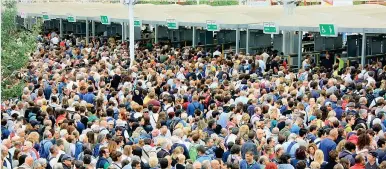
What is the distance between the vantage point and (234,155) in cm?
1215

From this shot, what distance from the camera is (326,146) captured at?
12.7 metres

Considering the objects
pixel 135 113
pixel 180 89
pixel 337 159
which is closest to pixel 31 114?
pixel 135 113

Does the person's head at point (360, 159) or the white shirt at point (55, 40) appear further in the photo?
the white shirt at point (55, 40)

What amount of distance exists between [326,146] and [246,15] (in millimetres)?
17316

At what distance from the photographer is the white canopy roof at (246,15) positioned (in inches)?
952

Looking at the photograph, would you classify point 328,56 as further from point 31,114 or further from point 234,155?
point 234,155

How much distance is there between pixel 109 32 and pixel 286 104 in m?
24.8

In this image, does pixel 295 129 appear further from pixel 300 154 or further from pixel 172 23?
pixel 172 23

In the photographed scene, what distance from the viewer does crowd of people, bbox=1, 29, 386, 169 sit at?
12.1m

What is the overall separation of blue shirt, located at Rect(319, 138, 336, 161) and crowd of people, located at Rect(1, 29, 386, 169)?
0.02m

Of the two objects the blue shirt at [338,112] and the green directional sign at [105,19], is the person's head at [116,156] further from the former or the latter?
the green directional sign at [105,19]

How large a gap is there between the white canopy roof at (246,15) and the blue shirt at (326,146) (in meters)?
10.8

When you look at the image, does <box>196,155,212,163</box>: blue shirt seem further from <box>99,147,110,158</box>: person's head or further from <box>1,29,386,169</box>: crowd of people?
<box>99,147,110,158</box>: person's head

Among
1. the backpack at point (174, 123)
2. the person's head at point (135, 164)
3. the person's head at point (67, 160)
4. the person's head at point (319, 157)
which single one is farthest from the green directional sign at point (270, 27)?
the person's head at point (135, 164)
